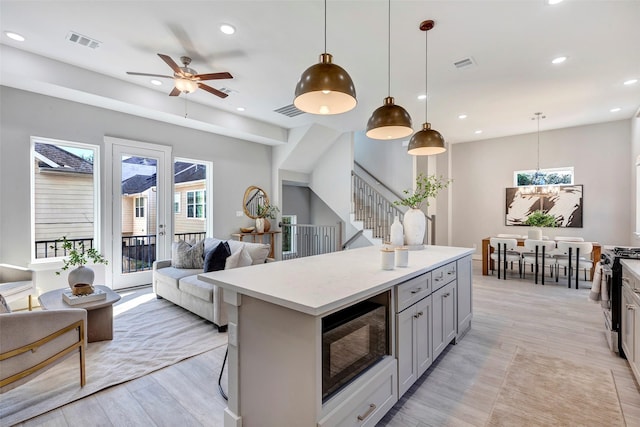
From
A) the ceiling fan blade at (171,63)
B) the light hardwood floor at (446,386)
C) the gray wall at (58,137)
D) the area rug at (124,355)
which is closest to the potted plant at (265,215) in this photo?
the gray wall at (58,137)

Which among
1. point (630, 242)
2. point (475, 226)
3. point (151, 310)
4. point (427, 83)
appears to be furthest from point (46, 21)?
point (630, 242)

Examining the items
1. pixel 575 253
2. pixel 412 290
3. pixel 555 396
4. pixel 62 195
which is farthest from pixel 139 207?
pixel 575 253

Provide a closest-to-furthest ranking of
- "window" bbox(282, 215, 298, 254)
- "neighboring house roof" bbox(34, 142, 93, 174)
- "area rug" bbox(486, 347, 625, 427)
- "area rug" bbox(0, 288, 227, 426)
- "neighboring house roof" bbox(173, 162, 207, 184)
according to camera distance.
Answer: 1. "area rug" bbox(486, 347, 625, 427)
2. "area rug" bbox(0, 288, 227, 426)
3. "neighboring house roof" bbox(34, 142, 93, 174)
4. "neighboring house roof" bbox(173, 162, 207, 184)
5. "window" bbox(282, 215, 298, 254)

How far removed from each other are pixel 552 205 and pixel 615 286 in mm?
4931

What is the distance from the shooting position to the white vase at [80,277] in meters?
3.00

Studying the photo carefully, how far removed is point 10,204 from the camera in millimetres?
3939

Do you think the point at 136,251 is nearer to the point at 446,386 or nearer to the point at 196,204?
the point at 196,204

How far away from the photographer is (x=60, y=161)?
14.6 feet

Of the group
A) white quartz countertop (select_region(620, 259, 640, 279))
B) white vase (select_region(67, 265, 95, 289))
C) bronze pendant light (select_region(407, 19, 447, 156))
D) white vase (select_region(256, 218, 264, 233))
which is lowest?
white vase (select_region(67, 265, 95, 289))

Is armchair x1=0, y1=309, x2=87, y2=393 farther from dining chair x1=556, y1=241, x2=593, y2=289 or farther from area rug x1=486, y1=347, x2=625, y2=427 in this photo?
dining chair x1=556, y1=241, x2=593, y2=289

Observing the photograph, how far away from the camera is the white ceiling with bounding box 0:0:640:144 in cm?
277

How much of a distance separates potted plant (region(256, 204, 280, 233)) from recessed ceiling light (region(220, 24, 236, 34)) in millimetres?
4204

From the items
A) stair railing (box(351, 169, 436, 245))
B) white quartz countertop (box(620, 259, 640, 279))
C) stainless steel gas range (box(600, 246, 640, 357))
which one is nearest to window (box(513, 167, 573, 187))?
stair railing (box(351, 169, 436, 245))

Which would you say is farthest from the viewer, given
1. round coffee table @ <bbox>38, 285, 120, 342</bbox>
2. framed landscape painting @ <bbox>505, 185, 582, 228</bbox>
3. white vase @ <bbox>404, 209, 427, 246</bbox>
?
framed landscape painting @ <bbox>505, 185, 582, 228</bbox>
